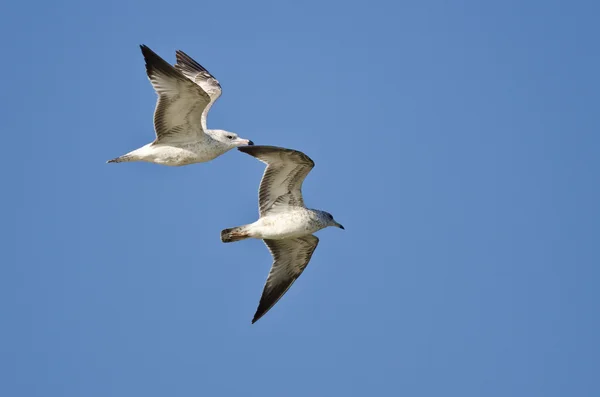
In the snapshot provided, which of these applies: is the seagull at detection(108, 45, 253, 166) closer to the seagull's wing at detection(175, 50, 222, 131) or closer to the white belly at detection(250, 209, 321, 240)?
the white belly at detection(250, 209, 321, 240)

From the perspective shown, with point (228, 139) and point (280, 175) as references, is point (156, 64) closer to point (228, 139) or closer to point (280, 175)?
point (228, 139)

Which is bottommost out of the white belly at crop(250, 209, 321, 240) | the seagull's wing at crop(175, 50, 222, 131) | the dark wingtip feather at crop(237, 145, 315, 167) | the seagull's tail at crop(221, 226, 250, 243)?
the seagull's tail at crop(221, 226, 250, 243)

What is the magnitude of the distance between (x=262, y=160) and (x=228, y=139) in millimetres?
1900

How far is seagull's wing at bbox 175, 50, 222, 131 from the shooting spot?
20344mm

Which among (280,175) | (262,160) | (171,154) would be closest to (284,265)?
(280,175)

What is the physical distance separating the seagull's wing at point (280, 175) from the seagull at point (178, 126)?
155 cm

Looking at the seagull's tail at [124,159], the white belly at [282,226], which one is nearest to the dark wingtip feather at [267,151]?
the white belly at [282,226]

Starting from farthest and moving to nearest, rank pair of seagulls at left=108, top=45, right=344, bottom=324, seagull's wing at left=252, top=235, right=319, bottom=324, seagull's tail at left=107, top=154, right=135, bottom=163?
seagull's wing at left=252, top=235, right=319, bottom=324, seagull's tail at left=107, top=154, right=135, bottom=163, pair of seagulls at left=108, top=45, right=344, bottom=324

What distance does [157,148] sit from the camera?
17406 millimetres

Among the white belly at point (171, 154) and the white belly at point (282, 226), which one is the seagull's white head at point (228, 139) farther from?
the white belly at point (282, 226)

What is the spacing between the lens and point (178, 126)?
57.2ft

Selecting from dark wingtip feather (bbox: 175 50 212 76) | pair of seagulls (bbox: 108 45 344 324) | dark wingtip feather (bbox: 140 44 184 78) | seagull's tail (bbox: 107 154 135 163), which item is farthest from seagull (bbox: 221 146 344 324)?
dark wingtip feather (bbox: 175 50 212 76)

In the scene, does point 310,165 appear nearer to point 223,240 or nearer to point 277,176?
point 277,176

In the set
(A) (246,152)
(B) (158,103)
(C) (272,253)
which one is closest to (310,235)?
(C) (272,253)
